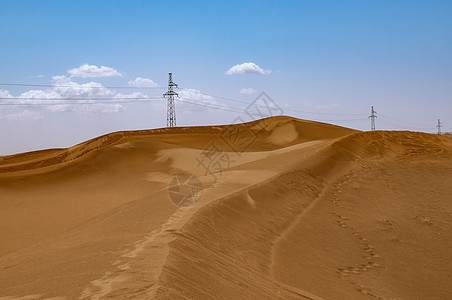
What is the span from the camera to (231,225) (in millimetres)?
8383

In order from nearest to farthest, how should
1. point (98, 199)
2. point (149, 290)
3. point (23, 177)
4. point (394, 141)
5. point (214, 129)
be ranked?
point (149, 290)
point (98, 199)
point (23, 177)
point (394, 141)
point (214, 129)

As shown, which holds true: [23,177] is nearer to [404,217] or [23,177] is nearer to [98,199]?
[98,199]

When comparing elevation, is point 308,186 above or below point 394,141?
below

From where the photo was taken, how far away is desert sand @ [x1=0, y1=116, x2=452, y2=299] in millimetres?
4973

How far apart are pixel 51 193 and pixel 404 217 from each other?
1350cm

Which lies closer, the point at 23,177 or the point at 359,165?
the point at 23,177

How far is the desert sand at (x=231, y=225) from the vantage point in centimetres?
497

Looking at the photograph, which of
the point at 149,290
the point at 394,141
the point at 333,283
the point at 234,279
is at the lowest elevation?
the point at 333,283

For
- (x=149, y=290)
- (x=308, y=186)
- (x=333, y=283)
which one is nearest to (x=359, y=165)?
(x=308, y=186)

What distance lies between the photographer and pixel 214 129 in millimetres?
32594

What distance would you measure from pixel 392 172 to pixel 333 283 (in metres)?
13.1

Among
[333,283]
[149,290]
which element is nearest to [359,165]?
[333,283]

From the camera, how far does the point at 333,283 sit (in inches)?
274

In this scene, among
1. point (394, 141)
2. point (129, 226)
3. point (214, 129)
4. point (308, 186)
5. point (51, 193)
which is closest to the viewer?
point (129, 226)
